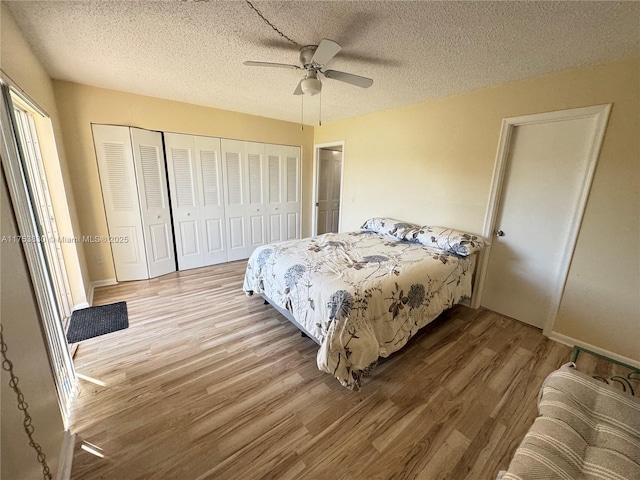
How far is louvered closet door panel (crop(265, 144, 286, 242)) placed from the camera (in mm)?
4324

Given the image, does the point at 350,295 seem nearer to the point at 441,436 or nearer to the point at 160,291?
the point at 441,436

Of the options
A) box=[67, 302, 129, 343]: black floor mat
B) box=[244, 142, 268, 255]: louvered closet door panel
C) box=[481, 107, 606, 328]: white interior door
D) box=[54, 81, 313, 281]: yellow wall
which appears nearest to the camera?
box=[481, 107, 606, 328]: white interior door

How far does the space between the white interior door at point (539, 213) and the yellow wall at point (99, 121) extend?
3687 mm

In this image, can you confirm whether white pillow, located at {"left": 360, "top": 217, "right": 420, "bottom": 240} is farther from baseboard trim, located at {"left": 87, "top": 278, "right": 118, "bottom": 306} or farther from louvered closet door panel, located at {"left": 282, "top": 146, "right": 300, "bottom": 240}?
baseboard trim, located at {"left": 87, "top": 278, "right": 118, "bottom": 306}

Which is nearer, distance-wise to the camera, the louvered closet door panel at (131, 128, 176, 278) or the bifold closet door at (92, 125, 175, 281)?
the bifold closet door at (92, 125, 175, 281)

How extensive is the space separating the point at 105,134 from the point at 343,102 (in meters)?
2.88

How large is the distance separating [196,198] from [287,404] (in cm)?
312

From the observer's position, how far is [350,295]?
1748mm

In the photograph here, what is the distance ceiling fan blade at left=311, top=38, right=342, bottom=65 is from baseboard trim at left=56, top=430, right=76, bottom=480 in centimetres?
262

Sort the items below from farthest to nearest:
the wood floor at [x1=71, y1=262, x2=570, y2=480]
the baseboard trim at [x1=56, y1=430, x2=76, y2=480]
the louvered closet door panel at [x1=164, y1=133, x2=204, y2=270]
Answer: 1. the louvered closet door panel at [x1=164, y1=133, x2=204, y2=270]
2. the wood floor at [x1=71, y1=262, x2=570, y2=480]
3. the baseboard trim at [x1=56, y1=430, x2=76, y2=480]

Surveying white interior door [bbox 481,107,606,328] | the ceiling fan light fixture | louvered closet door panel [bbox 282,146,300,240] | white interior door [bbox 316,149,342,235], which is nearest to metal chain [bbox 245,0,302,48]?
the ceiling fan light fixture

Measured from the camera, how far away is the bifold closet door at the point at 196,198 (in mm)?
3518

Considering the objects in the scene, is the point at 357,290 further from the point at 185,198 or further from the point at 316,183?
the point at 316,183

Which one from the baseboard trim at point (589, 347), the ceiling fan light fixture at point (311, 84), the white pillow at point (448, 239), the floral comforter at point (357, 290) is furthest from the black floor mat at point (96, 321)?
Answer: the baseboard trim at point (589, 347)
